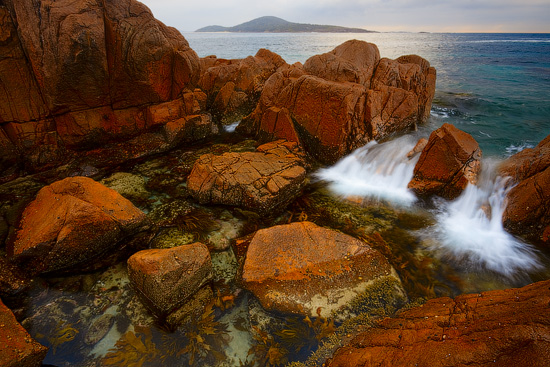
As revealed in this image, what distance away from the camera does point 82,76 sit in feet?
29.0

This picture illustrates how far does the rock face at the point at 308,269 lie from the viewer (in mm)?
4918

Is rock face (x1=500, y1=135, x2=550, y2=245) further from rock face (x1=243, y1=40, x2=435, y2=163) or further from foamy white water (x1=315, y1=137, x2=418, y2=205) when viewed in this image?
rock face (x1=243, y1=40, x2=435, y2=163)

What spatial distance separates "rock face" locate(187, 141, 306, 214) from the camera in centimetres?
780

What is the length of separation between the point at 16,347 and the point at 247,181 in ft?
18.3

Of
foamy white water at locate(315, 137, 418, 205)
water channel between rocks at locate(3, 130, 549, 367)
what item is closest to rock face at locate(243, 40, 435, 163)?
foamy white water at locate(315, 137, 418, 205)

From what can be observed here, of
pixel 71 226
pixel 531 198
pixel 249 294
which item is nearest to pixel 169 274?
pixel 249 294

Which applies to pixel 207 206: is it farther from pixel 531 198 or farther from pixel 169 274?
pixel 531 198

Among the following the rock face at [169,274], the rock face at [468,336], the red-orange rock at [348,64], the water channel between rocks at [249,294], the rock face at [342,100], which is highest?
the red-orange rock at [348,64]

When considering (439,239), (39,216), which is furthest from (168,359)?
(439,239)

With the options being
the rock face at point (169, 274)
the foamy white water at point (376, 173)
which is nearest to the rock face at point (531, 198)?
Answer: the foamy white water at point (376, 173)

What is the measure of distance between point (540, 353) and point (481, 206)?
6028 millimetres

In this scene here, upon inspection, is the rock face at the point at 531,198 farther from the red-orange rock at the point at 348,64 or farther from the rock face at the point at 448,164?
the red-orange rock at the point at 348,64

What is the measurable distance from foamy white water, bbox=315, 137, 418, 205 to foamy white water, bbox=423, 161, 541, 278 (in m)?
1.29

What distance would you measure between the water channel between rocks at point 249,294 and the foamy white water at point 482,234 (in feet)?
0.08
